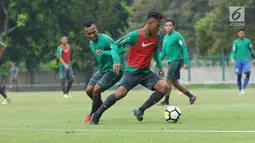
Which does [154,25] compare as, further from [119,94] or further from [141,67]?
[119,94]

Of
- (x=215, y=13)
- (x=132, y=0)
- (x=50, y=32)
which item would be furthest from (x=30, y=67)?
(x=132, y=0)

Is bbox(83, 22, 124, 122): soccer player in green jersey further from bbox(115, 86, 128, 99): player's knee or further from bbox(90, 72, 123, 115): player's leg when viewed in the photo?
bbox(115, 86, 128, 99): player's knee

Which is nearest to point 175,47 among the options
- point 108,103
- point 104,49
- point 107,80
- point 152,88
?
point 104,49

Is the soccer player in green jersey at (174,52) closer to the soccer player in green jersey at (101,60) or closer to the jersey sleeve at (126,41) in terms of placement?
the soccer player in green jersey at (101,60)

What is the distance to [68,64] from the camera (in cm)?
2605

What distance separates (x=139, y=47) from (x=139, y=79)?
0.57 meters

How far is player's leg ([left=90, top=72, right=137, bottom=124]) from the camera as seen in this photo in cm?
1295

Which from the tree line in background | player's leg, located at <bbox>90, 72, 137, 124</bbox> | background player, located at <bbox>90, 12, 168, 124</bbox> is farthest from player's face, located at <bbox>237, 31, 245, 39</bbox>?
the tree line in background

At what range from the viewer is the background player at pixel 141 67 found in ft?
42.3

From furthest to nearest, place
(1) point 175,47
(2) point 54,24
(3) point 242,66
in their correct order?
(2) point 54,24 → (3) point 242,66 → (1) point 175,47

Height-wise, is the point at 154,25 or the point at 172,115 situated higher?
the point at 154,25

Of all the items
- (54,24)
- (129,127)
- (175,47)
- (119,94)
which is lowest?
(129,127)

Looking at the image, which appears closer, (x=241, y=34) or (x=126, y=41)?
(x=126, y=41)

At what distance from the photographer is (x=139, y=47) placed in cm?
1301
